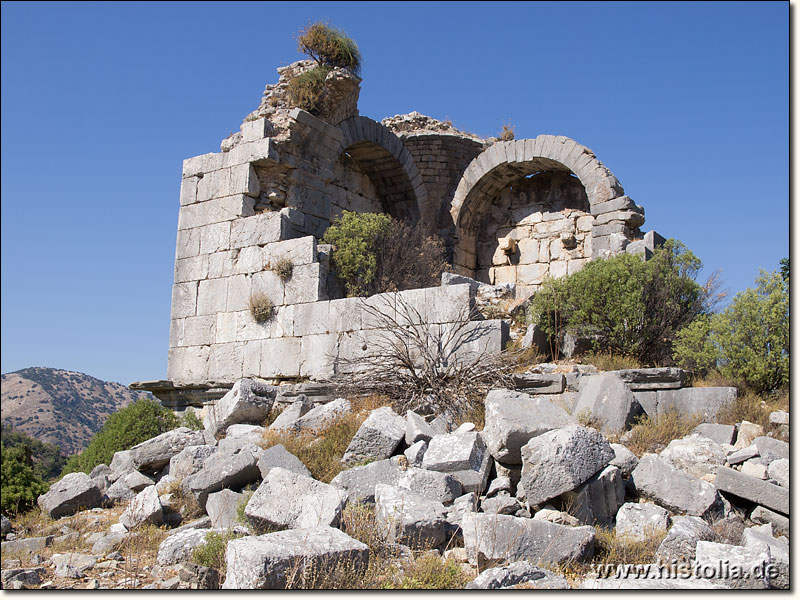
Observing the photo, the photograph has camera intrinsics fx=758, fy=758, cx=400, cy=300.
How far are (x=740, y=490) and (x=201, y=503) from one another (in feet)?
13.8

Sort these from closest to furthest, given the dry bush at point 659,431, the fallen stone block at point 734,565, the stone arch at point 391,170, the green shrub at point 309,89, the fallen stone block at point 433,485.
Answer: the fallen stone block at point 734,565 → the fallen stone block at point 433,485 → the dry bush at point 659,431 → the green shrub at point 309,89 → the stone arch at point 391,170

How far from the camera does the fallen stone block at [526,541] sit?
4441 millimetres

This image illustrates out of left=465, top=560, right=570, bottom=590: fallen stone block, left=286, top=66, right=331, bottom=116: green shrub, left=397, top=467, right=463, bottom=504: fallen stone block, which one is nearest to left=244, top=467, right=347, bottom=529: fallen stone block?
left=397, top=467, right=463, bottom=504: fallen stone block

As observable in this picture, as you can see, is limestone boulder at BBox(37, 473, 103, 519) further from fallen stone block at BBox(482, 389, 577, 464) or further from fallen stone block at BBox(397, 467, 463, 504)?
fallen stone block at BBox(482, 389, 577, 464)

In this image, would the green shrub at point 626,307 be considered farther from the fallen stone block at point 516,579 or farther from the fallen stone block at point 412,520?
the fallen stone block at point 516,579

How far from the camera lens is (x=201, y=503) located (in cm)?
638

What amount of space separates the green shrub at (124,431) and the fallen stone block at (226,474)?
116 inches

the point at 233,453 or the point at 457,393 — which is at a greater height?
the point at 457,393

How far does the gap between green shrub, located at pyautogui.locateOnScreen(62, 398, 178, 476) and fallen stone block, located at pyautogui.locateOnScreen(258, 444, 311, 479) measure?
3.49 metres

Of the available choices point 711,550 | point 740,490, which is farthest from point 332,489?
point 740,490

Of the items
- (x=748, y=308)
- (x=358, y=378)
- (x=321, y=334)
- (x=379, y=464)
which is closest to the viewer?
(x=379, y=464)

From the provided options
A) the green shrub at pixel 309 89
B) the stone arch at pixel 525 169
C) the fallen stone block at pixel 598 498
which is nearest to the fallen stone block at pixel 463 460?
the fallen stone block at pixel 598 498

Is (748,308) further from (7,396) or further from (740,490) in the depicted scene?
(7,396)

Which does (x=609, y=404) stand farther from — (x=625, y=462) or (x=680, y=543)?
(x=680, y=543)
